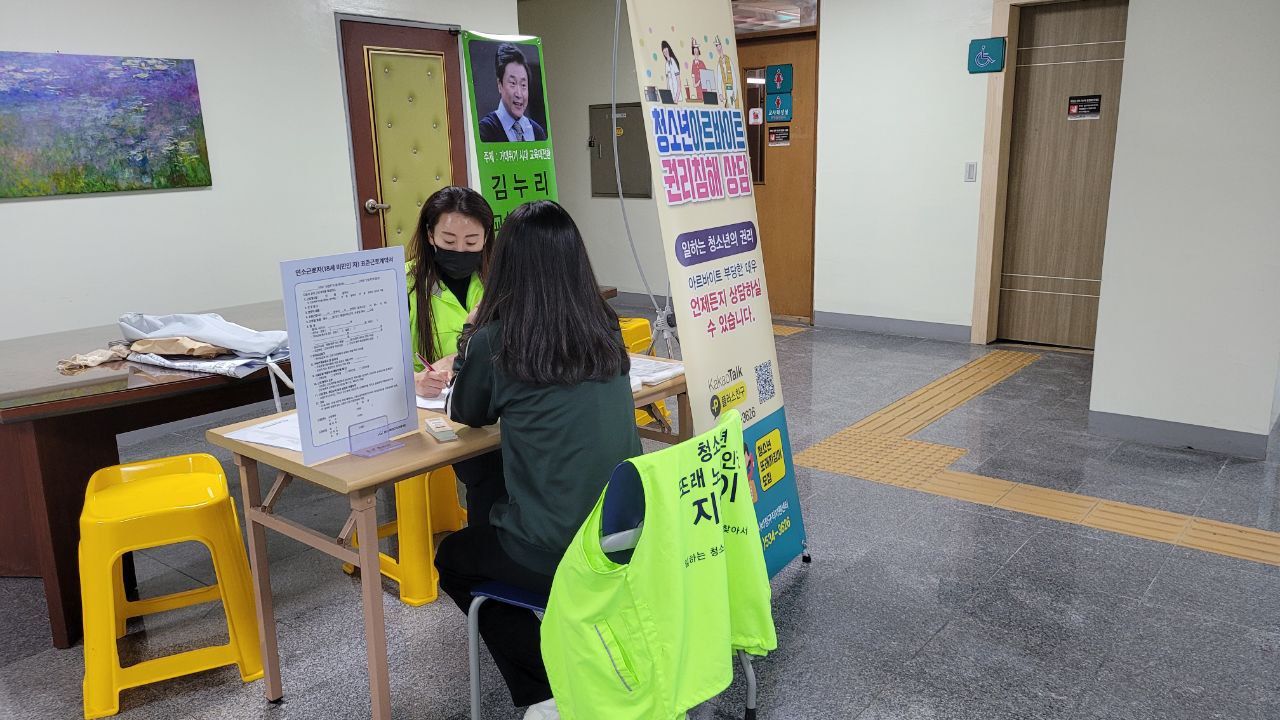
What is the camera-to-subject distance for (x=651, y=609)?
5.57 ft

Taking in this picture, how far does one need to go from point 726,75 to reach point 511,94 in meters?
1.17

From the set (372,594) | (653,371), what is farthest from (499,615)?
(653,371)

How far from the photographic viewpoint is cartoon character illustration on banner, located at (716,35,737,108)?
102 inches

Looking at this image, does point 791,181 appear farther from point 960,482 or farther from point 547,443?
point 547,443

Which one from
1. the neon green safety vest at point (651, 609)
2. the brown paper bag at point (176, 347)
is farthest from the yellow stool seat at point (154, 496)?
the neon green safety vest at point (651, 609)

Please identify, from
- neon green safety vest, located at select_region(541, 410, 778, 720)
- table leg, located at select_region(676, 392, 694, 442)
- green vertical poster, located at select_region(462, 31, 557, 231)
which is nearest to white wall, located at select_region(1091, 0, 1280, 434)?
table leg, located at select_region(676, 392, 694, 442)

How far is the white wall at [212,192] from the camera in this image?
422 centimetres

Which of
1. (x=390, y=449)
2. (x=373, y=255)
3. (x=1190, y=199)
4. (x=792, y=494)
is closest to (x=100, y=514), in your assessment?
(x=390, y=449)

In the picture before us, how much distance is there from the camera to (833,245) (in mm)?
7035

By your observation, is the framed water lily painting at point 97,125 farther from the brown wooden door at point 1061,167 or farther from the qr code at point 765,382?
the brown wooden door at point 1061,167

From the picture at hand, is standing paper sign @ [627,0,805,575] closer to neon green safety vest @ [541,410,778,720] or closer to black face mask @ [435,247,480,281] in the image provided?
neon green safety vest @ [541,410,778,720]

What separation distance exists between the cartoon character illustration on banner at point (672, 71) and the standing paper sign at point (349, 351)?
0.82 m

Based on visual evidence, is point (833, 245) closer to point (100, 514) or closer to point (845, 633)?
point (845, 633)

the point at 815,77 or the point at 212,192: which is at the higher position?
the point at 815,77
